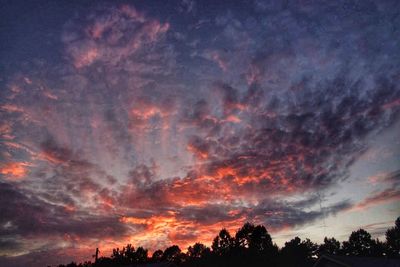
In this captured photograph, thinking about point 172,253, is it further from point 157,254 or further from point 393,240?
point 393,240

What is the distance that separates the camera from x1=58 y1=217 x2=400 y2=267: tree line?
80.8m

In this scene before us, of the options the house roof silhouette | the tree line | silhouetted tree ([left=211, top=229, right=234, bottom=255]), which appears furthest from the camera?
silhouetted tree ([left=211, top=229, right=234, bottom=255])

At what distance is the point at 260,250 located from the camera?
90688 mm

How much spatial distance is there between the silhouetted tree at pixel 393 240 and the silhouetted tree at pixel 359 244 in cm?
554

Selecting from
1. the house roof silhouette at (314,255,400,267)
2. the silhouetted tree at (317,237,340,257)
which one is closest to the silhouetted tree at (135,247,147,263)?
the silhouetted tree at (317,237,340,257)

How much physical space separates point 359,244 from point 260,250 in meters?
43.9

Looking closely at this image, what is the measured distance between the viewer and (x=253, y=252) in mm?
78875

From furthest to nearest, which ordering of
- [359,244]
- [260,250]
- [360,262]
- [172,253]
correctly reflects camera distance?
1. [172,253]
2. [359,244]
3. [260,250]
4. [360,262]

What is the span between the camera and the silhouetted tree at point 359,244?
10750cm

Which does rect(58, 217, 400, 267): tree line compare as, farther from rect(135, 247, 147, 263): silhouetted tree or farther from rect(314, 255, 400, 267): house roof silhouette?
rect(314, 255, 400, 267): house roof silhouette

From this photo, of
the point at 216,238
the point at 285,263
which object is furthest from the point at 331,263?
the point at 216,238

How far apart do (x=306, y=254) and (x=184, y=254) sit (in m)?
50.3

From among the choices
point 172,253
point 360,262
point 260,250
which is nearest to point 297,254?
point 260,250

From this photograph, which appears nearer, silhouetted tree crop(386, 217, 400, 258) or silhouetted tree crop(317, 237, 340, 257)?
silhouetted tree crop(386, 217, 400, 258)
